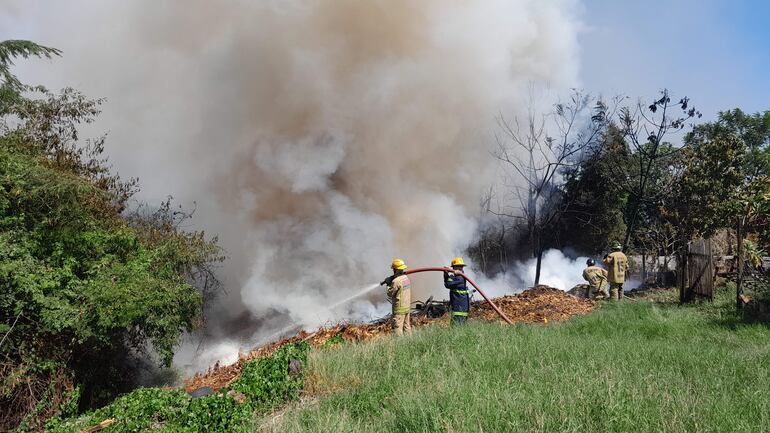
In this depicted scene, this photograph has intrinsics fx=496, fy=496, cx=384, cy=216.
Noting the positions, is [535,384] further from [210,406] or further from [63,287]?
[63,287]

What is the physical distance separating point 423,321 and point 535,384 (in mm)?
6018

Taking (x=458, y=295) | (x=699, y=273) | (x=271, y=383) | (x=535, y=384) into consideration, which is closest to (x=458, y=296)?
(x=458, y=295)

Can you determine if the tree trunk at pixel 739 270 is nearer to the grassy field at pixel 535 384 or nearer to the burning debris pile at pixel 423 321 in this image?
the grassy field at pixel 535 384

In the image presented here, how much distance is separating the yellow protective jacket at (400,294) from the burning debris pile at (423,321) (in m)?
0.59

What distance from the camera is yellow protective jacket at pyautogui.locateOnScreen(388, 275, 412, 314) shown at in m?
8.44

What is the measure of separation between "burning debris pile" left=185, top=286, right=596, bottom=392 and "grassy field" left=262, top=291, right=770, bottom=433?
2.39m

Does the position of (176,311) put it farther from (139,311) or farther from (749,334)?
(749,334)

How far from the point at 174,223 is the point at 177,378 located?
407 centimetres

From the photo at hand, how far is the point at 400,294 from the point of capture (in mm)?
8508

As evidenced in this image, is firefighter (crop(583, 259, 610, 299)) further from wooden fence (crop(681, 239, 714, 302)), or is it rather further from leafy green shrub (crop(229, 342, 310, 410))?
leafy green shrub (crop(229, 342, 310, 410))

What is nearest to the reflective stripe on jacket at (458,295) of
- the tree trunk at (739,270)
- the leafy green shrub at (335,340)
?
the leafy green shrub at (335,340)

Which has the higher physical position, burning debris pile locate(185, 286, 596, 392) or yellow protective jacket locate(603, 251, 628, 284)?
yellow protective jacket locate(603, 251, 628, 284)

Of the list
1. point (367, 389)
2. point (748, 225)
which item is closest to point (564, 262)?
point (748, 225)

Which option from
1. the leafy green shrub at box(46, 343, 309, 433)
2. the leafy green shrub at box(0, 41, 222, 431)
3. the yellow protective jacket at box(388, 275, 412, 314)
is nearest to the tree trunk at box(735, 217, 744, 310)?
the yellow protective jacket at box(388, 275, 412, 314)
